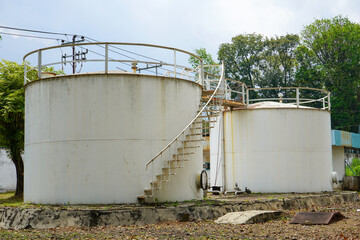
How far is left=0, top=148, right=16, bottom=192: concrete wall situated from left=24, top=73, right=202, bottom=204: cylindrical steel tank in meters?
21.9

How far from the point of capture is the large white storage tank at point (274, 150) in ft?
72.7

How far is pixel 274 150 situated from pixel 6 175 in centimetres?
2308

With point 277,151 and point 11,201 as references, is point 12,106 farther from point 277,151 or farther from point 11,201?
point 277,151

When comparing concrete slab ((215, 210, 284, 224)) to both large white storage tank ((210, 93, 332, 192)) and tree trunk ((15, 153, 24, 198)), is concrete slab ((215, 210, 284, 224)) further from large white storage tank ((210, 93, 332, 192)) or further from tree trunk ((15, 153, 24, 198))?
tree trunk ((15, 153, 24, 198))

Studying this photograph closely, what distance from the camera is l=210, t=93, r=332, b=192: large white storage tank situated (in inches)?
872

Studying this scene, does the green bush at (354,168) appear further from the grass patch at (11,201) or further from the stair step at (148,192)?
the stair step at (148,192)

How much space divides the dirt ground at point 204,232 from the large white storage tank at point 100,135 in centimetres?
194

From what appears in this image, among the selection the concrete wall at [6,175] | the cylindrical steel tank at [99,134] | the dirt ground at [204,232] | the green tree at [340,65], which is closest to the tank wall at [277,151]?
the cylindrical steel tank at [99,134]

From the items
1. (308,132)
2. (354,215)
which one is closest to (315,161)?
(308,132)

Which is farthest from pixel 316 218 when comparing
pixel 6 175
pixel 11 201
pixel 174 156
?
pixel 6 175

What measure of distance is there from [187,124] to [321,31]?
146 feet

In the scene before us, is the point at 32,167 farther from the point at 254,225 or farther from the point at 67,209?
the point at 254,225

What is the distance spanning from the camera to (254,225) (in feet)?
45.6

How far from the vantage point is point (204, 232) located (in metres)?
12.4
